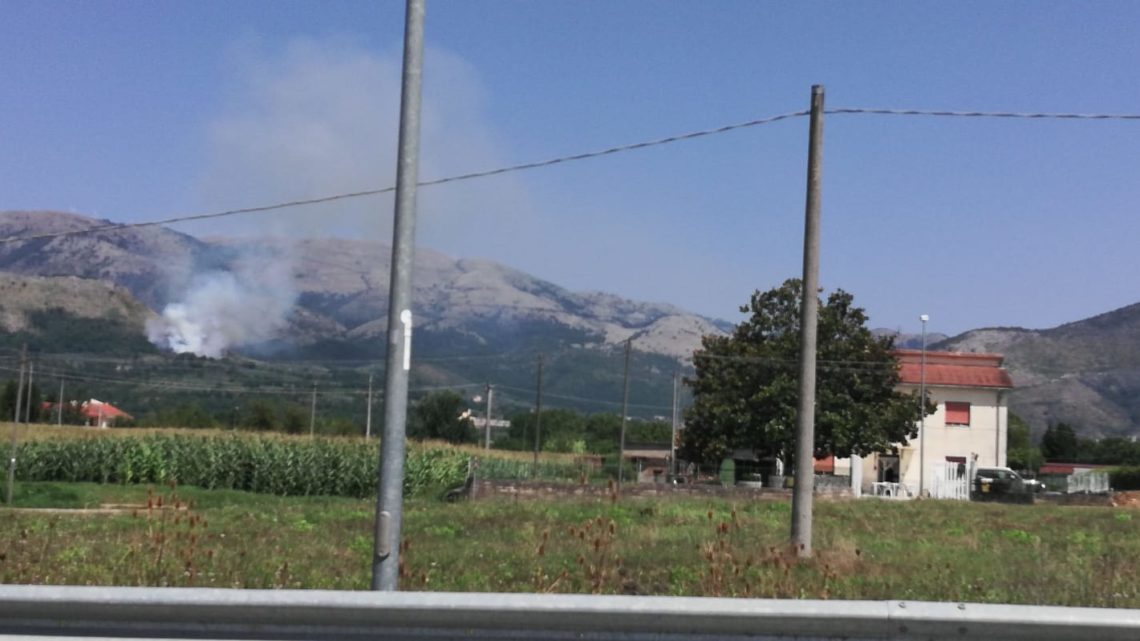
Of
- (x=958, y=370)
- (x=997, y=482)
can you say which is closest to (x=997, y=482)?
(x=997, y=482)

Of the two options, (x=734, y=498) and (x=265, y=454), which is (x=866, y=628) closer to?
(x=734, y=498)

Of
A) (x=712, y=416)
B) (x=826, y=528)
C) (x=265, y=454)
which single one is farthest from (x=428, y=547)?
(x=712, y=416)

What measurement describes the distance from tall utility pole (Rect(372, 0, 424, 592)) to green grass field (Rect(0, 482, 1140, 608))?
2.23 meters

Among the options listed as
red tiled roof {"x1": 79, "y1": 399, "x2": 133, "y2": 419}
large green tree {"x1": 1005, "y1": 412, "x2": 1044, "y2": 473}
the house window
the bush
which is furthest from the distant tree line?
red tiled roof {"x1": 79, "y1": 399, "x2": 133, "y2": 419}

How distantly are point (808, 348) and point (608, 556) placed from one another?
11.7 ft

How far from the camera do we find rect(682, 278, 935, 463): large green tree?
48906 millimetres

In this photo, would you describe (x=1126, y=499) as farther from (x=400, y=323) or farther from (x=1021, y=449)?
(x=1021, y=449)

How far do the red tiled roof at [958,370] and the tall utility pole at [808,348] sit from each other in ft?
188

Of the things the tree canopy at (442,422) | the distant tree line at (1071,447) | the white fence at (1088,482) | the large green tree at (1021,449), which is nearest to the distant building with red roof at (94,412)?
the tree canopy at (442,422)

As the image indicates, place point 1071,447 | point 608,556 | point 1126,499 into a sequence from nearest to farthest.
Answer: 1. point 608,556
2. point 1126,499
3. point 1071,447

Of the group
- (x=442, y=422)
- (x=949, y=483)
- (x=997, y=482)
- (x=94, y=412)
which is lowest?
(x=949, y=483)

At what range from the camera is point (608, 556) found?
13.5m

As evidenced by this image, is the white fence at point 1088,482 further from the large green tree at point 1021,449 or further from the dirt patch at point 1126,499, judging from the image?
the large green tree at point 1021,449

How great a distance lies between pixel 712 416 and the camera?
5038cm
